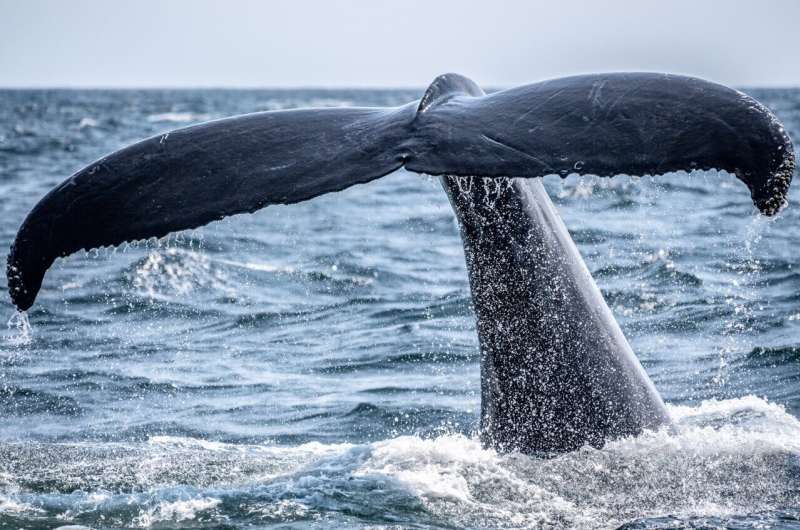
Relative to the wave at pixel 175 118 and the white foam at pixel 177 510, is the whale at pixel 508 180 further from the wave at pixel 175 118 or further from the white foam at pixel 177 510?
the wave at pixel 175 118

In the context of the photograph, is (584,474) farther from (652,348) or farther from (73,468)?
(652,348)

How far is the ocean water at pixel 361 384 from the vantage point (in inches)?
191

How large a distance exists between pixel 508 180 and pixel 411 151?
2.78 ft

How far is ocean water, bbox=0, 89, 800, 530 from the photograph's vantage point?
4.85 metres

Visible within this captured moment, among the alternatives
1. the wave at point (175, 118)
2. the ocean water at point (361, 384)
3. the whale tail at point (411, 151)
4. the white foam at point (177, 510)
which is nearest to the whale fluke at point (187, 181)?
the whale tail at point (411, 151)

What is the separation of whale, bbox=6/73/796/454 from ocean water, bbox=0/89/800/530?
291 mm

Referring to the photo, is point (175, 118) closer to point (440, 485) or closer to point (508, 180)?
point (440, 485)

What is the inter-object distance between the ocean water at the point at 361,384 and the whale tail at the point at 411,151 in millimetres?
1189

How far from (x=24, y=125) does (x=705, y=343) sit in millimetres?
44219

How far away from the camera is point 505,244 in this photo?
4.62 metres

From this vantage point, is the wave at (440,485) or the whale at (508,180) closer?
the whale at (508,180)

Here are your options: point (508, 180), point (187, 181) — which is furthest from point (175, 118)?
point (187, 181)

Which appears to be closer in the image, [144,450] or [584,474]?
[584,474]

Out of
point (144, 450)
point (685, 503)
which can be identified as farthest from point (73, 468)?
point (685, 503)
